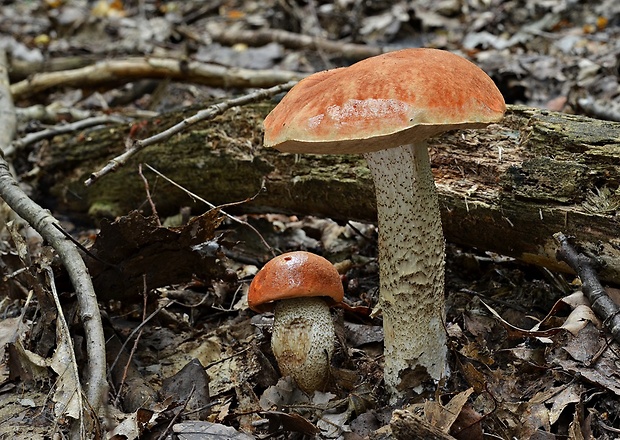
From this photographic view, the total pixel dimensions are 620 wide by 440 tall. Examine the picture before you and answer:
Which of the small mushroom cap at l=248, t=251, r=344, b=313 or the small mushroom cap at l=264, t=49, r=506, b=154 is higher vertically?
the small mushroom cap at l=264, t=49, r=506, b=154

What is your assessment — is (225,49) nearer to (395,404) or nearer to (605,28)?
(605,28)

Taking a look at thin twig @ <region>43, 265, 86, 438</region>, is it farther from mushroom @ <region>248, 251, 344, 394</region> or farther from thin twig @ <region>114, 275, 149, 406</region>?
mushroom @ <region>248, 251, 344, 394</region>

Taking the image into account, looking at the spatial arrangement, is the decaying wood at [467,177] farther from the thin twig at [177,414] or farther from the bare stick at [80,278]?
the thin twig at [177,414]

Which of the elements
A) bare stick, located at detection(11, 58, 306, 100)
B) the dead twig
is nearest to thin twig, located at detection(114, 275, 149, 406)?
bare stick, located at detection(11, 58, 306, 100)

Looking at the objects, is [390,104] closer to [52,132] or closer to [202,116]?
[202,116]

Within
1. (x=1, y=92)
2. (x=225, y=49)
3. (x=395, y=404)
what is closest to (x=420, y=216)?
(x=395, y=404)

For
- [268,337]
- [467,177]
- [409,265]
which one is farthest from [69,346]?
[467,177]
